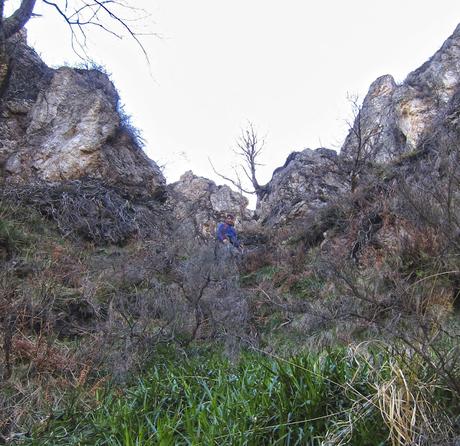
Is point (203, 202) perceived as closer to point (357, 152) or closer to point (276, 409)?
point (357, 152)

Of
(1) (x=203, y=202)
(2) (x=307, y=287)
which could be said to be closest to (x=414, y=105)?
(1) (x=203, y=202)

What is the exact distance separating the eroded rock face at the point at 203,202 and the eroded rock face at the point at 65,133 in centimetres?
122

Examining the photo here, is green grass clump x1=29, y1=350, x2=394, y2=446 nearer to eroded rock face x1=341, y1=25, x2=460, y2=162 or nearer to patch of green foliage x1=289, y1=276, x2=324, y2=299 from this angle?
patch of green foliage x1=289, y1=276, x2=324, y2=299

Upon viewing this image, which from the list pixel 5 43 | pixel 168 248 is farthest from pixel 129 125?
pixel 5 43

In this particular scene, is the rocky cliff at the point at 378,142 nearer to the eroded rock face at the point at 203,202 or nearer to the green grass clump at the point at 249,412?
the eroded rock face at the point at 203,202

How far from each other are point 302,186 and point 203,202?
460 cm

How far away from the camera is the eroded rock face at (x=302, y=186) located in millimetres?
15328

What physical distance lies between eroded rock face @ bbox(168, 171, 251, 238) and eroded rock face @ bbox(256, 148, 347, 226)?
7.01 ft

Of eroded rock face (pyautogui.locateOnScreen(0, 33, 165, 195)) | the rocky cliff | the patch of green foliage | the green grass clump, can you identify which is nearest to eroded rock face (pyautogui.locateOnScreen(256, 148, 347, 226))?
the rocky cliff

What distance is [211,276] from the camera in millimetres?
7617

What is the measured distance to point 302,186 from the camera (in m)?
18.0

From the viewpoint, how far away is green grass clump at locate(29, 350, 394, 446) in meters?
2.93

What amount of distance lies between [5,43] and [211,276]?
4.73m

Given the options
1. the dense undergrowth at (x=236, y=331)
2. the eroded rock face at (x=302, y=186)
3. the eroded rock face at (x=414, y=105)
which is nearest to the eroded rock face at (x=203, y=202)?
the eroded rock face at (x=302, y=186)
